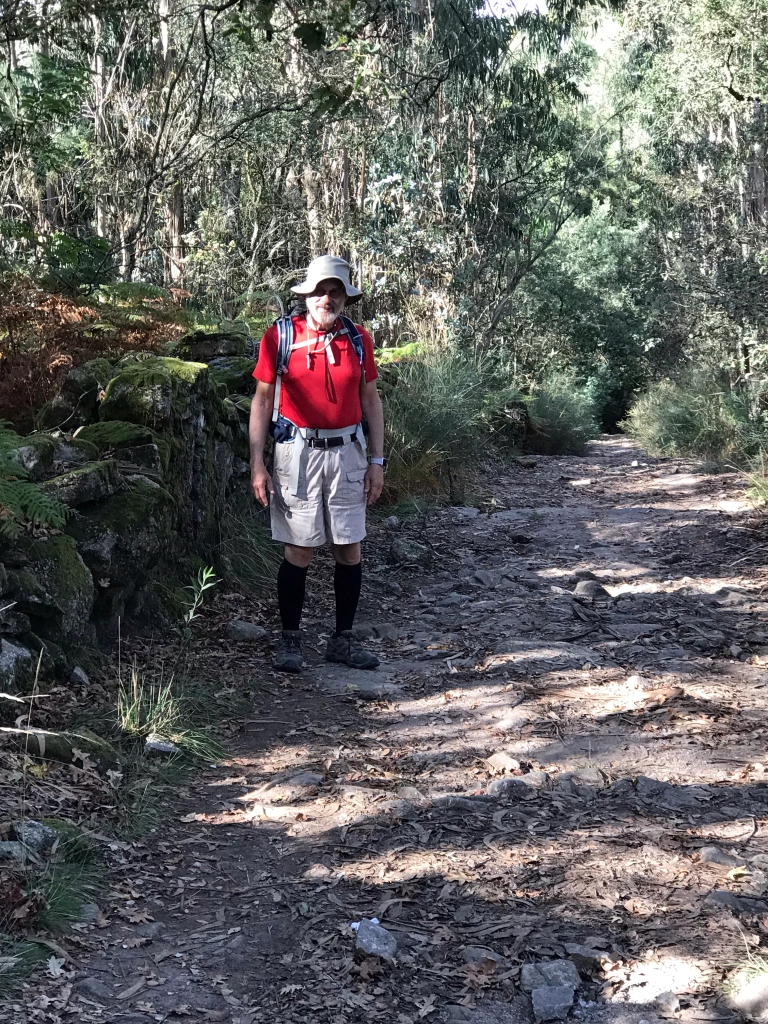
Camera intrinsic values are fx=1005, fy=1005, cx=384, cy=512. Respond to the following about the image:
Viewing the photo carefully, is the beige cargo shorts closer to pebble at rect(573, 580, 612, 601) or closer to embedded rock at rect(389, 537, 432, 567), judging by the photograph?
pebble at rect(573, 580, 612, 601)

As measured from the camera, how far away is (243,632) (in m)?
5.66

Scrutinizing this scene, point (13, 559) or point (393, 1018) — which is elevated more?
point (13, 559)

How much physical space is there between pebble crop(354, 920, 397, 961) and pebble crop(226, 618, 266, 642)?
2.85m

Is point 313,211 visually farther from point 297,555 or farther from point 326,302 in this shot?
point 297,555

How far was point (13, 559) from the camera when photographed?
4289 mm

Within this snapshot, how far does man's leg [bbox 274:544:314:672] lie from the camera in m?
5.32

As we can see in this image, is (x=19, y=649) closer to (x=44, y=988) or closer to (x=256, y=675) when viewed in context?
Answer: (x=256, y=675)

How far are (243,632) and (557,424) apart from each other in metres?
12.1

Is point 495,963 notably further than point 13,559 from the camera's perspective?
No

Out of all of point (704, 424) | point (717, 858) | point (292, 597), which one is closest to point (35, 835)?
point (717, 858)

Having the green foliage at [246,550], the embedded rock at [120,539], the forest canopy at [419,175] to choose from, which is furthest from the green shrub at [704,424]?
the embedded rock at [120,539]

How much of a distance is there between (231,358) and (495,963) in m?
6.13

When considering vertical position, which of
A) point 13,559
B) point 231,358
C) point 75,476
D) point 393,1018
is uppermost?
point 231,358

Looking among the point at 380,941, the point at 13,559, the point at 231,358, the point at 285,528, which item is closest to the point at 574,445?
the point at 231,358
